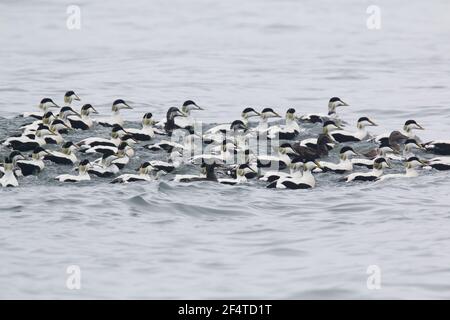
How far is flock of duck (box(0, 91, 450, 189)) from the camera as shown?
22.2 meters

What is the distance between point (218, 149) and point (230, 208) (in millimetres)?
4261

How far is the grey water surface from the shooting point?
54.4 feet

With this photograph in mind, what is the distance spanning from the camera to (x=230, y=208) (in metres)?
20.3

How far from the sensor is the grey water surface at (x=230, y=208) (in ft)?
54.4

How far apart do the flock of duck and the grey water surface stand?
356 mm

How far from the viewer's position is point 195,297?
1587 cm

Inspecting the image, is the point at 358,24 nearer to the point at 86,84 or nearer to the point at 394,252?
the point at 86,84

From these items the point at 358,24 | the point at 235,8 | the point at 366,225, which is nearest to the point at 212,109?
the point at 366,225

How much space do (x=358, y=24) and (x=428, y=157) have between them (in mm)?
21456

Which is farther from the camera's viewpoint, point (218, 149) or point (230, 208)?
point (218, 149)

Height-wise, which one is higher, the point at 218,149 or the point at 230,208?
the point at 218,149

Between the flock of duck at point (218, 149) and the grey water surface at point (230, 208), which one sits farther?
the flock of duck at point (218, 149)

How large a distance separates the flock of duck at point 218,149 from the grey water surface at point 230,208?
356mm

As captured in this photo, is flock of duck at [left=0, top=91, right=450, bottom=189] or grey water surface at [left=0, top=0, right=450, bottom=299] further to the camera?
flock of duck at [left=0, top=91, right=450, bottom=189]
